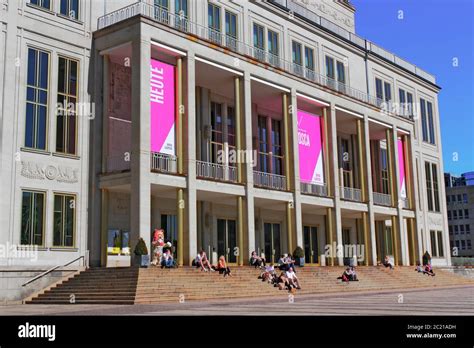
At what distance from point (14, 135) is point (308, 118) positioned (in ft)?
61.9

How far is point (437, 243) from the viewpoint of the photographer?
177 feet

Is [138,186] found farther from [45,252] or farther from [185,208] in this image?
[45,252]

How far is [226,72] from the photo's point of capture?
32969mm

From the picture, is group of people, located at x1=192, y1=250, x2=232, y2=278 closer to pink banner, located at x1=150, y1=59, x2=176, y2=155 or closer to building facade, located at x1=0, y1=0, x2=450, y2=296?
building facade, located at x1=0, y1=0, x2=450, y2=296

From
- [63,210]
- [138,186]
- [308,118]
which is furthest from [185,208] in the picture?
[308,118]

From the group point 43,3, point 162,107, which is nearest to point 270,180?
point 162,107

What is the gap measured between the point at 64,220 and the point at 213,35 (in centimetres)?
1543

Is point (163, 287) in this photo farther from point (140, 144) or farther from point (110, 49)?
point (110, 49)

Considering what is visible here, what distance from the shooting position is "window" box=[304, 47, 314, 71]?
4319 centimetres

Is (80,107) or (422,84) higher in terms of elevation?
(422,84)

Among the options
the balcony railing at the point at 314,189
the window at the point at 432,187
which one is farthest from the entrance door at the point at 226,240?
the window at the point at 432,187

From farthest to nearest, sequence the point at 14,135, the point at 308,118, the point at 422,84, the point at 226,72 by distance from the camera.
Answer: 1. the point at 422,84
2. the point at 308,118
3. the point at 226,72
4. the point at 14,135

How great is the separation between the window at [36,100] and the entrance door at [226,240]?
1213 centimetres

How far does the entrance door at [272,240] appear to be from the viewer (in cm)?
3869
